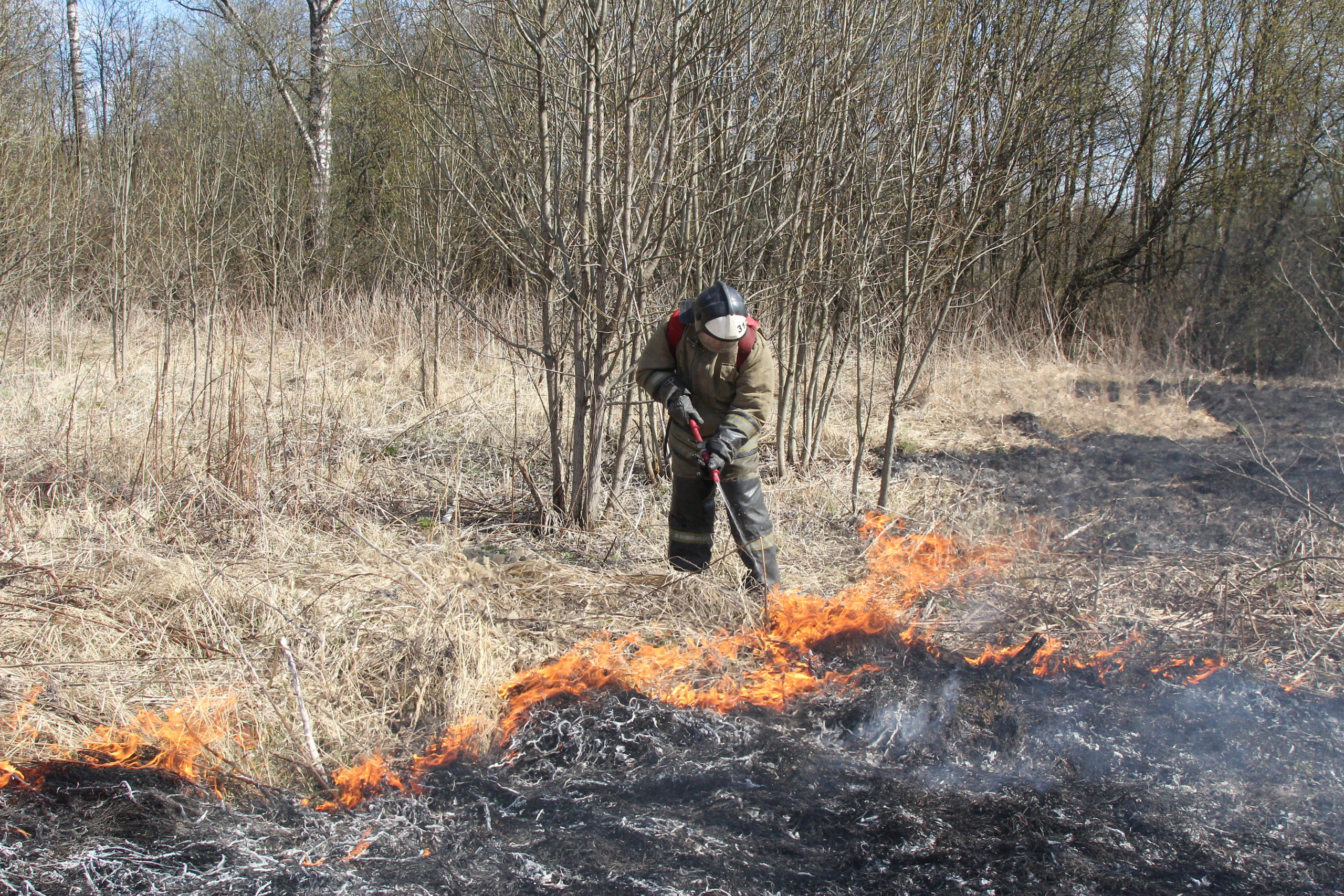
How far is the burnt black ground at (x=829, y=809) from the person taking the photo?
2580 mm

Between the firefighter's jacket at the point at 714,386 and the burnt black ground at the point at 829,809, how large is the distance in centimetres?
116

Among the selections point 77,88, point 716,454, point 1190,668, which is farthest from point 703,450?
point 77,88

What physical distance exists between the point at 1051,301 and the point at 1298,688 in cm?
1129

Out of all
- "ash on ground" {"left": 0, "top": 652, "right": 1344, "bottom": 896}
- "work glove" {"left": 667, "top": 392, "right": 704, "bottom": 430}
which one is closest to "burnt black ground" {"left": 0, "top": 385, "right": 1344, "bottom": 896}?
"ash on ground" {"left": 0, "top": 652, "right": 1344, "bottom": 896}

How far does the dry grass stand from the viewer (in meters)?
3.37

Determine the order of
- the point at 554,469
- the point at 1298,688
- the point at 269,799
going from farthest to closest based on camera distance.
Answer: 1. the point at 554,469
2. the point at 1298,688
3. the point at 269,799

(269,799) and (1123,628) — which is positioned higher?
(1123,628)

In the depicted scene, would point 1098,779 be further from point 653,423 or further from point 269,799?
point 653,423

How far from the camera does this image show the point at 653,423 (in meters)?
6.26

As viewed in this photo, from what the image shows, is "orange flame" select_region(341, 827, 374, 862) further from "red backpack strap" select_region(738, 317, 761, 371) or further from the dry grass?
"red backpack strap" select_region(738, 317, 761, 371)

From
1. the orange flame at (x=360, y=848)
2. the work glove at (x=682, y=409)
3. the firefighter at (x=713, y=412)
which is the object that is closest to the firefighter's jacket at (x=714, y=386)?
the firefighter at (x=713, y=412)

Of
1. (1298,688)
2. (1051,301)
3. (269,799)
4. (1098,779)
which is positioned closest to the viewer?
(269,799)

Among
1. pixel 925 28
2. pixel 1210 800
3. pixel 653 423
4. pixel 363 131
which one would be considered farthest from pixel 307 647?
pixel 363 131

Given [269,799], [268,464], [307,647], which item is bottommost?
[269,799]
